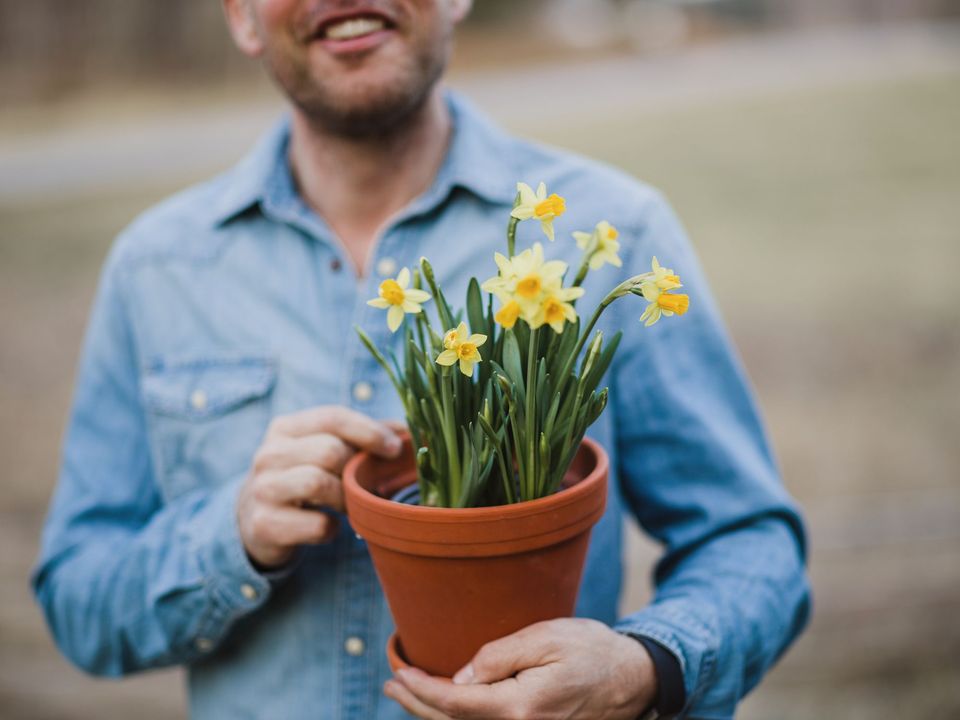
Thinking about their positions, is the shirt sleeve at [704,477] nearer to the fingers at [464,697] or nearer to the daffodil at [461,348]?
the fingers at [464,697]

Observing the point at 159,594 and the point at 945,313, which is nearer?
the point at 159,594

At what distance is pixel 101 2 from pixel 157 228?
14640mm

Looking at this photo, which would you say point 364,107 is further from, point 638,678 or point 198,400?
point 638,678

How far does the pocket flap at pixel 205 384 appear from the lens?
137cm

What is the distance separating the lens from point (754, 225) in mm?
7410

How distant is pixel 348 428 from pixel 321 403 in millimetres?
277

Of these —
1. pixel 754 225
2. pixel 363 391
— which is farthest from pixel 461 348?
pixel 754 225

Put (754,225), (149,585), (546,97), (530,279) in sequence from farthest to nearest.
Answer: (546,97), (754,225), (149,585), (530,279)

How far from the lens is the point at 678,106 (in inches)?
474

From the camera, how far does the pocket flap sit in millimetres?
1367

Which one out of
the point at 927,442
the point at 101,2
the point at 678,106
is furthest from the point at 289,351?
the point at 101,2

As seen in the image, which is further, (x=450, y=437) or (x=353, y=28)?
(x=353, y=28)

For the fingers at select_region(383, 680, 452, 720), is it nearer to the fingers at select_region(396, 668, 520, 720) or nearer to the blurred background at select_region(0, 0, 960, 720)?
the fingers at select_region(396, 668, 520, 720)

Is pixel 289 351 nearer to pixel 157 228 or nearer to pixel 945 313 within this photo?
pixel 157 228
